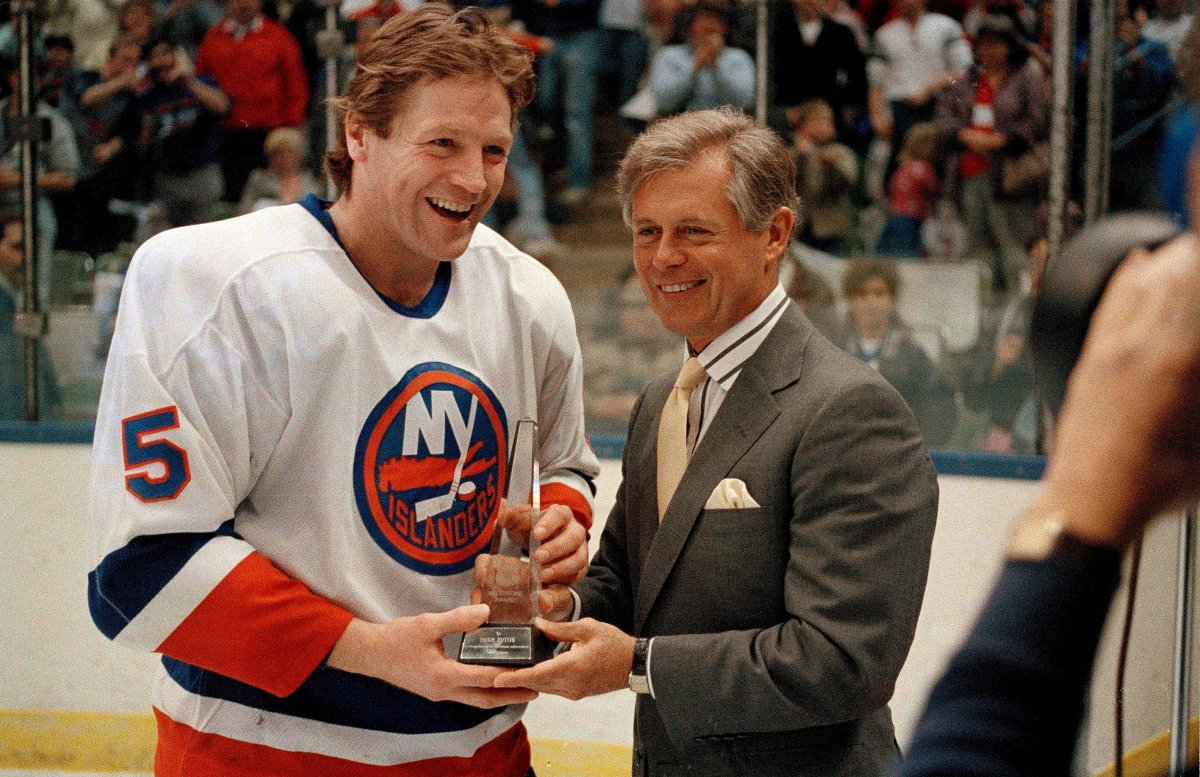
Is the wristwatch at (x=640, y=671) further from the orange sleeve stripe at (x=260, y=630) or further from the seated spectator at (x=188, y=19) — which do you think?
the seated spectator at (x=188, y=19)

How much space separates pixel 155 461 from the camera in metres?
1.27

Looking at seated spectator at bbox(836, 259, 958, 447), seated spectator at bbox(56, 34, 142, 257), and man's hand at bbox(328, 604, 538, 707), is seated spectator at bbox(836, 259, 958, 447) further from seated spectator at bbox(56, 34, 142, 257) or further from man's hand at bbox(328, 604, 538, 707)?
seated spectator at bbox(56, 34, 142, 257)

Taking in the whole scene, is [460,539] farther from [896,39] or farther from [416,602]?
[896,39]

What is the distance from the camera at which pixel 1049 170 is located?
2932 mm

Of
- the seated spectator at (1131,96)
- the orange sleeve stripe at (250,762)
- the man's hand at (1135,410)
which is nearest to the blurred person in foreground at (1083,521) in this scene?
the man's hand at (1135,410)

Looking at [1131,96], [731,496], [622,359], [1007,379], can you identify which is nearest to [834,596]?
[731,496]

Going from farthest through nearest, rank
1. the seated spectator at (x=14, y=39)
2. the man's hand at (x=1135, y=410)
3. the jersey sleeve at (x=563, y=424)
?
the seated spectator at (x=14, y=39), the jersey sleeve at (x=563, y=424), the man's hand at (x=1135, y=410)

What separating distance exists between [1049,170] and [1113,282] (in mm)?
2739

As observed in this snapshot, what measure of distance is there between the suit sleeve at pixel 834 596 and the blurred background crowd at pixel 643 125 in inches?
67.6

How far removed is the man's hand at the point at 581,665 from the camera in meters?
1.33

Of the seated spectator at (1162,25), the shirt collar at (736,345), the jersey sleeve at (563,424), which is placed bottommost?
the jersey sleeve at (563,424)

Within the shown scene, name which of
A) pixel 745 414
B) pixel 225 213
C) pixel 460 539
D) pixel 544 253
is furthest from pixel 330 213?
pixel 544 253

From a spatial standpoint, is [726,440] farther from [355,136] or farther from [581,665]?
[355,136]

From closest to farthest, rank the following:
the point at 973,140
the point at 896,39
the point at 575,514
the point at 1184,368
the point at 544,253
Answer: the point at 1184,368 < the point at 575,514 < the point at 973,140 < the point at 896,39 < the point at 544,253
